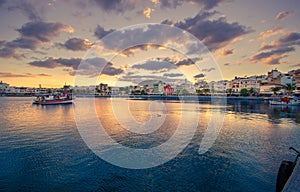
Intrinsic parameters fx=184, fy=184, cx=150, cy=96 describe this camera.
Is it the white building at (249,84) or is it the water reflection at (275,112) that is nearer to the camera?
the water reflection at (275,112)

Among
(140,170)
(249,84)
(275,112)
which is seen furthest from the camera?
(249,84)

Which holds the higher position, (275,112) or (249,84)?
(249,84)

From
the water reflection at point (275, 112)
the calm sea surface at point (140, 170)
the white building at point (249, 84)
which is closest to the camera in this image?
the calm sea surface at point (140, 170)

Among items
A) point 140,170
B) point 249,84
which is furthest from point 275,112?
point 249,84

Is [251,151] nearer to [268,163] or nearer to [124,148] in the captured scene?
[268,163]

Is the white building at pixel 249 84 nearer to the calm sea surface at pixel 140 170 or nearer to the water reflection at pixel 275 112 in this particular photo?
the water reflection at pixel 275 112

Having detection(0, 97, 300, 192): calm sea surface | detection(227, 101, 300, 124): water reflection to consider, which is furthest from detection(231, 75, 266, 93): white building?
detection(0, 97, 300, 192): calm sea surface

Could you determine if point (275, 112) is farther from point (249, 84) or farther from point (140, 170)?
point (249, 84)

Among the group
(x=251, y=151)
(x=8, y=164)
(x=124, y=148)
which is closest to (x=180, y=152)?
(x=124, y=148)

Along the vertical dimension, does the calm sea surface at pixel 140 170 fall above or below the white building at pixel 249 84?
below

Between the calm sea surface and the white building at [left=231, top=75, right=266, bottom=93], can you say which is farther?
the white building at [left=231, top=75, right=266, bottom=93]

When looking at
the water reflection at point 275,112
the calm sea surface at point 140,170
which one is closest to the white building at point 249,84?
the water reflection at point 275,112

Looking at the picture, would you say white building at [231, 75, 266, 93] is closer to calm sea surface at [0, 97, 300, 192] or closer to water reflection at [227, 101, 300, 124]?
water reflection at [227, 101, 300, 124]

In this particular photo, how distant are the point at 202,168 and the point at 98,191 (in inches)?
205
